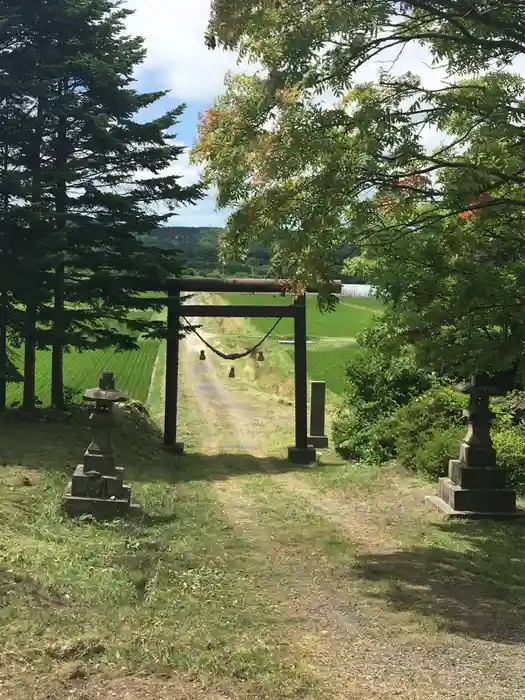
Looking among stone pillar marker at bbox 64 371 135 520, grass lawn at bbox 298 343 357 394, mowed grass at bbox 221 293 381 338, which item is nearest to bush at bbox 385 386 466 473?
stone pillar marker at bbox 64 371 135 520

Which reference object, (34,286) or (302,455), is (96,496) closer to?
(34,286)

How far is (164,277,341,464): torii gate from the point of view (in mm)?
15523

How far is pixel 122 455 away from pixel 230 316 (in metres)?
4.19

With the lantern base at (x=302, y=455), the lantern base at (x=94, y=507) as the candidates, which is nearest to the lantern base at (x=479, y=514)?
the lantern base at (x=94, y=507)

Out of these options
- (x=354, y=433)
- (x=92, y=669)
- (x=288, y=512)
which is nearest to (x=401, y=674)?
(x=92, y=669)

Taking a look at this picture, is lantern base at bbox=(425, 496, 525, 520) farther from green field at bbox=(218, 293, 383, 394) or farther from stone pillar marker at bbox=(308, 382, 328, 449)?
stone pillar marker at bbox=(308, 382, 328, 449)

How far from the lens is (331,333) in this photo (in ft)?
171

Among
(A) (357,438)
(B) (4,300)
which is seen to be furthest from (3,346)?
(A) (357,438)

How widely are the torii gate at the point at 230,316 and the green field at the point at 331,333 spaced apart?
1.98 m

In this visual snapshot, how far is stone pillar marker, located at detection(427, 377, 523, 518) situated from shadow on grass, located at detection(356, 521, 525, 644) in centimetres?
66

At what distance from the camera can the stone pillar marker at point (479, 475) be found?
9766 millimetres

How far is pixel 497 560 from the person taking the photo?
7.76m

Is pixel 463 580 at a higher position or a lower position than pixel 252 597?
lower

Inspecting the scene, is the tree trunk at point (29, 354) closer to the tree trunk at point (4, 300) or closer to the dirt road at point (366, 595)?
the tree trunk at point (4, 300)
